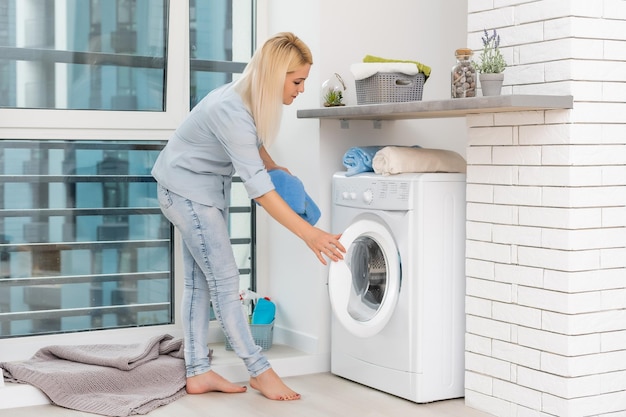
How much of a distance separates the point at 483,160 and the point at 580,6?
625mm

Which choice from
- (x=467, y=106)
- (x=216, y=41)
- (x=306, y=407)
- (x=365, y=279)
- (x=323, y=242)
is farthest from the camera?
(x=216, y=41)

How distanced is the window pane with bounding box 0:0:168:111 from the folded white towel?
37.0 inches

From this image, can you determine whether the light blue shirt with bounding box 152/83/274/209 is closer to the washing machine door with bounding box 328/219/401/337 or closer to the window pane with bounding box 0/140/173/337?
the washing machine door with bounding box 328/219/401/337

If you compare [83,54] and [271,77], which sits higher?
[83,54]

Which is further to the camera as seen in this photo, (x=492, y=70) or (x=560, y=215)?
(x=492, y=70)

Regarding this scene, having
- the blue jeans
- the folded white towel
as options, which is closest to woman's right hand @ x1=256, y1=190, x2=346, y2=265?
the blue jeans

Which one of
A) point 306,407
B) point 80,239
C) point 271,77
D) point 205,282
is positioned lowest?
point 306,407

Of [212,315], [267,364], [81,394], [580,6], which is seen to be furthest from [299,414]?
[580,6]

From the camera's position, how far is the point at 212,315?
421cm

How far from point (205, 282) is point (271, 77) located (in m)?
0.85

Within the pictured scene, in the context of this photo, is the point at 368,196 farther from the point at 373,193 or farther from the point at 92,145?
the point at 92,145

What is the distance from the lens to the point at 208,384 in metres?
3.53

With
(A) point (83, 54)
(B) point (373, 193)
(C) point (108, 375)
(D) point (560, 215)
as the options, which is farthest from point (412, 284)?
(A) point (83, 54)

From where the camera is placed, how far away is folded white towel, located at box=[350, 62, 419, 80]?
11.6 feet
